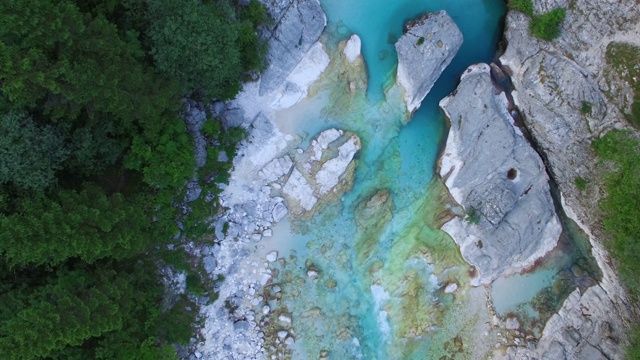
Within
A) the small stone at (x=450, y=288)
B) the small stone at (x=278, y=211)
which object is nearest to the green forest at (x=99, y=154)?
the small stone at (x=278, y=211)

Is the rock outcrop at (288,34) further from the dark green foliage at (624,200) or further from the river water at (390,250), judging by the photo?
the dark green foliage at (624,200)

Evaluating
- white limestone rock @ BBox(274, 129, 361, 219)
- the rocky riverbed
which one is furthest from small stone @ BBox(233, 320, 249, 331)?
white limestone rock @ BBox(274, 129, 361, 219)

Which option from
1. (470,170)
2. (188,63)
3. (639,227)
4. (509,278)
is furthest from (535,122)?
(188,63)

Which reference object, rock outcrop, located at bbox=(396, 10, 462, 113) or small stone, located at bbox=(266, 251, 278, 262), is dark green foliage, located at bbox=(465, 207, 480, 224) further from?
small stone, located at bbox=(266, 251, 278, 262)

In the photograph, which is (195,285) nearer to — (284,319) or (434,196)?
(284,319)

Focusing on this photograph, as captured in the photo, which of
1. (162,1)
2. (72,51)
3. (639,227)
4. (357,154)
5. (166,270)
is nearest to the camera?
(72,51)

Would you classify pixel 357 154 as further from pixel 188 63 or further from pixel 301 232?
pixel 188 63
